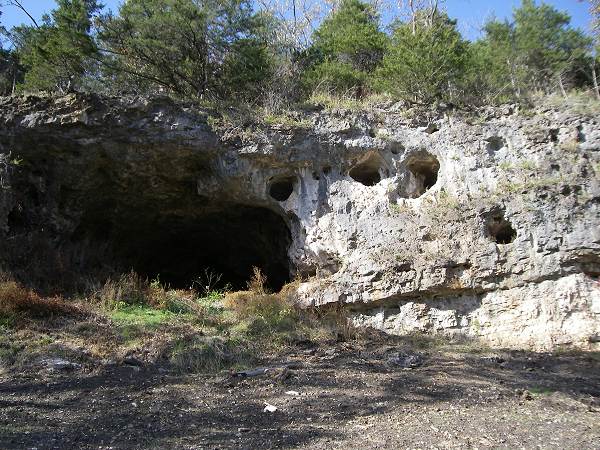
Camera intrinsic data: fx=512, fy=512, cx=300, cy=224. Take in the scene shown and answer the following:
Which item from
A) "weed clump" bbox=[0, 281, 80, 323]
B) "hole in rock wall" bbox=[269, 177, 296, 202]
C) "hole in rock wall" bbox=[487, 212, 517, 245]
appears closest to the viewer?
"weed clump" bbox=[0, 281, 80, 323]

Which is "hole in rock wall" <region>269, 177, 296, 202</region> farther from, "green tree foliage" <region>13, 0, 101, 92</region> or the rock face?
"green tree foliage" <region>13, 0, 101, 92</region>

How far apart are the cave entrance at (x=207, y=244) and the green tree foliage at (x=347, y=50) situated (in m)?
4.14

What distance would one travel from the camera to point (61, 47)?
12.4m

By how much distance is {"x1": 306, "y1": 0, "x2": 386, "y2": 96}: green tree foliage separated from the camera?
1418 cm

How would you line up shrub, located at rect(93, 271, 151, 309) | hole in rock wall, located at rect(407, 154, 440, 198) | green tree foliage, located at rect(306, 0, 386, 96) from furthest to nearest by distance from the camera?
green tree foliage, located at rect(306, 0, 386, 96)
hole in rock wall, located at rect(407, 154, 440, 198)
shrub, located at rect(93, 271, 151, 309)

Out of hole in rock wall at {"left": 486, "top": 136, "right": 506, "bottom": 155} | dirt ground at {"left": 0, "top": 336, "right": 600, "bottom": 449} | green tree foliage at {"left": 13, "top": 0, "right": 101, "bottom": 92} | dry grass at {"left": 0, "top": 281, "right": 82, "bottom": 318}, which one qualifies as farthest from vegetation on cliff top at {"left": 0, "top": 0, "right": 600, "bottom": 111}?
dirt ground at {"left": 0, "top": 336, "right": 600, "bottom": 449}

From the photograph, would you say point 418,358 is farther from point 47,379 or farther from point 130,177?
point 130,177

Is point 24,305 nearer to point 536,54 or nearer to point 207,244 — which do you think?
point 207,244

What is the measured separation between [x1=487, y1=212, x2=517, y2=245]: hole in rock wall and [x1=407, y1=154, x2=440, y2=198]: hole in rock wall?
193 cm

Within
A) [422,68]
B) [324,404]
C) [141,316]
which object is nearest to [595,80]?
[422,68]

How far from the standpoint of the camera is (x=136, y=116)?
11.2 m

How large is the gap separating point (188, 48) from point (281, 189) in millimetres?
4483

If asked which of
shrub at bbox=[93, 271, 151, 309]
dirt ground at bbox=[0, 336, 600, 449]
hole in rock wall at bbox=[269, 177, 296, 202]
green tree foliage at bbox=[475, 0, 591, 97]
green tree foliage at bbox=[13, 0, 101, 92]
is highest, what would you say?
green tree foliage at bbox=[475, 0, 591, 97]

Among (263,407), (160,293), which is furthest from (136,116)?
(263,407)
